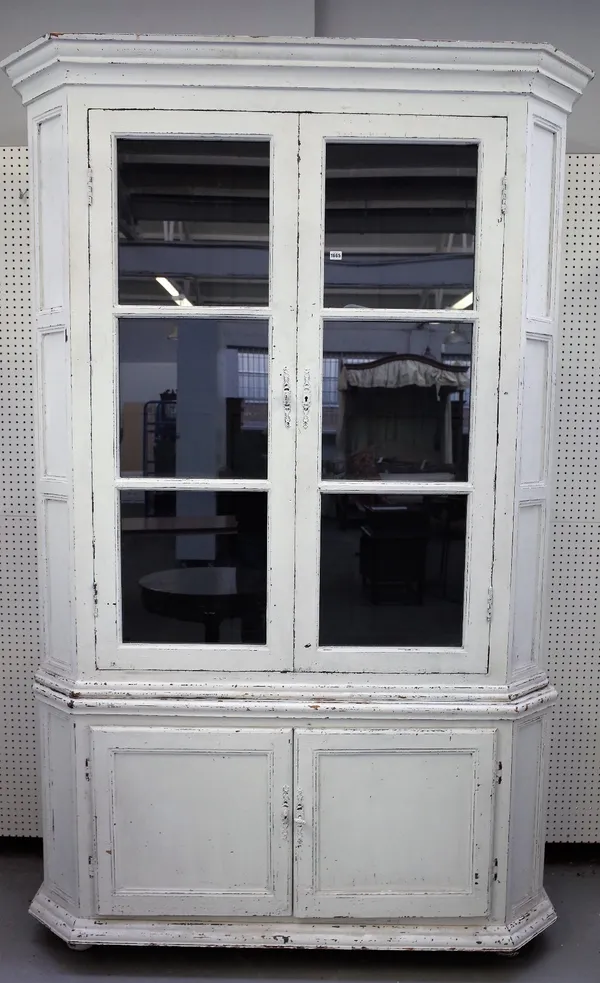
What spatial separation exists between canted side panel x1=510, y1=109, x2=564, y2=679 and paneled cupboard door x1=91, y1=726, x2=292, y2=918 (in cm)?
83

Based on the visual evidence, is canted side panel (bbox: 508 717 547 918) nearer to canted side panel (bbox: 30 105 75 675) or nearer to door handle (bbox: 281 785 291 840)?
door handle (bbox: 281 785 291 840)

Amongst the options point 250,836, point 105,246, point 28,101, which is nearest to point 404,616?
point 250,836

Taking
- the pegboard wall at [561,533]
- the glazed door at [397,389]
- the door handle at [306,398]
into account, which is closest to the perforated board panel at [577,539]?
the pegboard wall at [561,533]

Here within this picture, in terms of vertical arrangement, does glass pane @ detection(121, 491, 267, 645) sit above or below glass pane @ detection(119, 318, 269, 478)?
below

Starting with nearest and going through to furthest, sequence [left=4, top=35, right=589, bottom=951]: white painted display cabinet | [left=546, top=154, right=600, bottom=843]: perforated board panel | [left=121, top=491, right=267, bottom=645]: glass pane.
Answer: [left=4, top=35, right=589, bottom=951]: white painted display cabinet → [left=121, top=491, right=267, bottom=645]: glass pane → [left=546, top=154, right=600, bottom=843]: perforated board panel

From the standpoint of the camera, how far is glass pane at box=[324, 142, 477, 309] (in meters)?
2.04

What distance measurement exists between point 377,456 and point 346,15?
5.73ft

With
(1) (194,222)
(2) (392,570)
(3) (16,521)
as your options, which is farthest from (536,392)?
(3) (16,521)

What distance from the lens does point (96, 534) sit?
211 centimetres

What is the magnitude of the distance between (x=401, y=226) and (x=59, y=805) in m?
2.06

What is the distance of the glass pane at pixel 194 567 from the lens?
6.94 ft

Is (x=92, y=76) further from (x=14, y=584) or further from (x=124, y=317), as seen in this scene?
(x=14, y=584)

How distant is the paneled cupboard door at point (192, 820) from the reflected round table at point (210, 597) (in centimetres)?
33

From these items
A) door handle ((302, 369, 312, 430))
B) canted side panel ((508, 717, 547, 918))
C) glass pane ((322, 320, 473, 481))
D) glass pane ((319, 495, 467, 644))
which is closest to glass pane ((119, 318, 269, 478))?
door handle ((302, 369, 312, 430))
